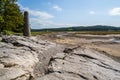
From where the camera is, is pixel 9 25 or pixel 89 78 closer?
pixel 89 78

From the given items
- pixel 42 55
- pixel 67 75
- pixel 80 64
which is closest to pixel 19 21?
pixel 42 55

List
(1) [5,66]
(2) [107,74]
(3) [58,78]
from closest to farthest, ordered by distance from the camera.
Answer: (3) [58,78], (1) [5,66], (2) [107,74]

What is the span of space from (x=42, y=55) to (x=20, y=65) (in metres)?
5.70

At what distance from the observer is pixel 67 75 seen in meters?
11.4

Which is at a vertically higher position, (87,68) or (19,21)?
(19,21)

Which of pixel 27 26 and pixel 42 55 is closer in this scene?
pixel 42 55

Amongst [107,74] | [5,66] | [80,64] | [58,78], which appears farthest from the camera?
[80,64]

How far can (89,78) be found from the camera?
11648 mm

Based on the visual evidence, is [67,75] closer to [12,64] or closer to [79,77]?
[79,77]

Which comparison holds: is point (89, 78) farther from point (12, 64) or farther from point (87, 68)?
point (12, 64)

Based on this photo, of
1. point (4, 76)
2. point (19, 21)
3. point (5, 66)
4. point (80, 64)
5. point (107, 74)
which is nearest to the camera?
point (4, 76)

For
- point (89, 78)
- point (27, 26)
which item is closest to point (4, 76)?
point (89, 78)

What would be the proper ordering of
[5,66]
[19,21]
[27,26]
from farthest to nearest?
[19,21]
[27,26]
[5,66]

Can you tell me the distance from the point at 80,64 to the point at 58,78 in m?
3.81
